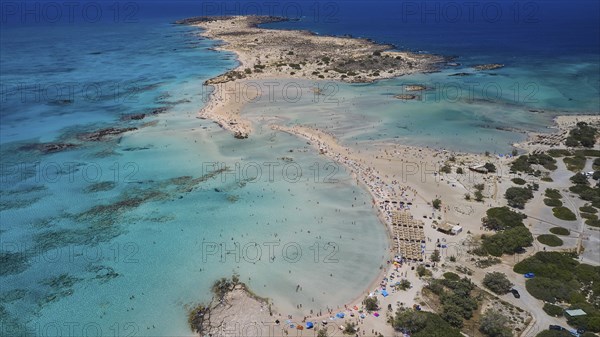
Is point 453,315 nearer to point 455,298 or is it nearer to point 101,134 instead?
point 455,298

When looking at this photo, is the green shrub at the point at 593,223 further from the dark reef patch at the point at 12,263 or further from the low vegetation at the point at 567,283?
the dark reef patch at the point at 12,263

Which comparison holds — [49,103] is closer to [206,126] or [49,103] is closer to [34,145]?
[34,145]

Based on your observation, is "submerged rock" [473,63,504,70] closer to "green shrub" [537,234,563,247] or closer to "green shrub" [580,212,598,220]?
"green shrub" [580,212,598,220]

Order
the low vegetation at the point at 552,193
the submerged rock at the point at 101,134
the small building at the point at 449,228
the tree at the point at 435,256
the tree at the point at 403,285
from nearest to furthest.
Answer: the tree at the point at 403,285
the tree at the point at 435,256
the small building at the point at 449,228
the low vegetation at the point at 552,193
the submerged rock at the point at 101,134

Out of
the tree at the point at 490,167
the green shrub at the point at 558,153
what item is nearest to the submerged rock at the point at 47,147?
the tree at the point at 490,167

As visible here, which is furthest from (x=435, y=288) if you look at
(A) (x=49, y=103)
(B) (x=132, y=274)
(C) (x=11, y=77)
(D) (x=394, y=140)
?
(C) (x=11, y=77)
